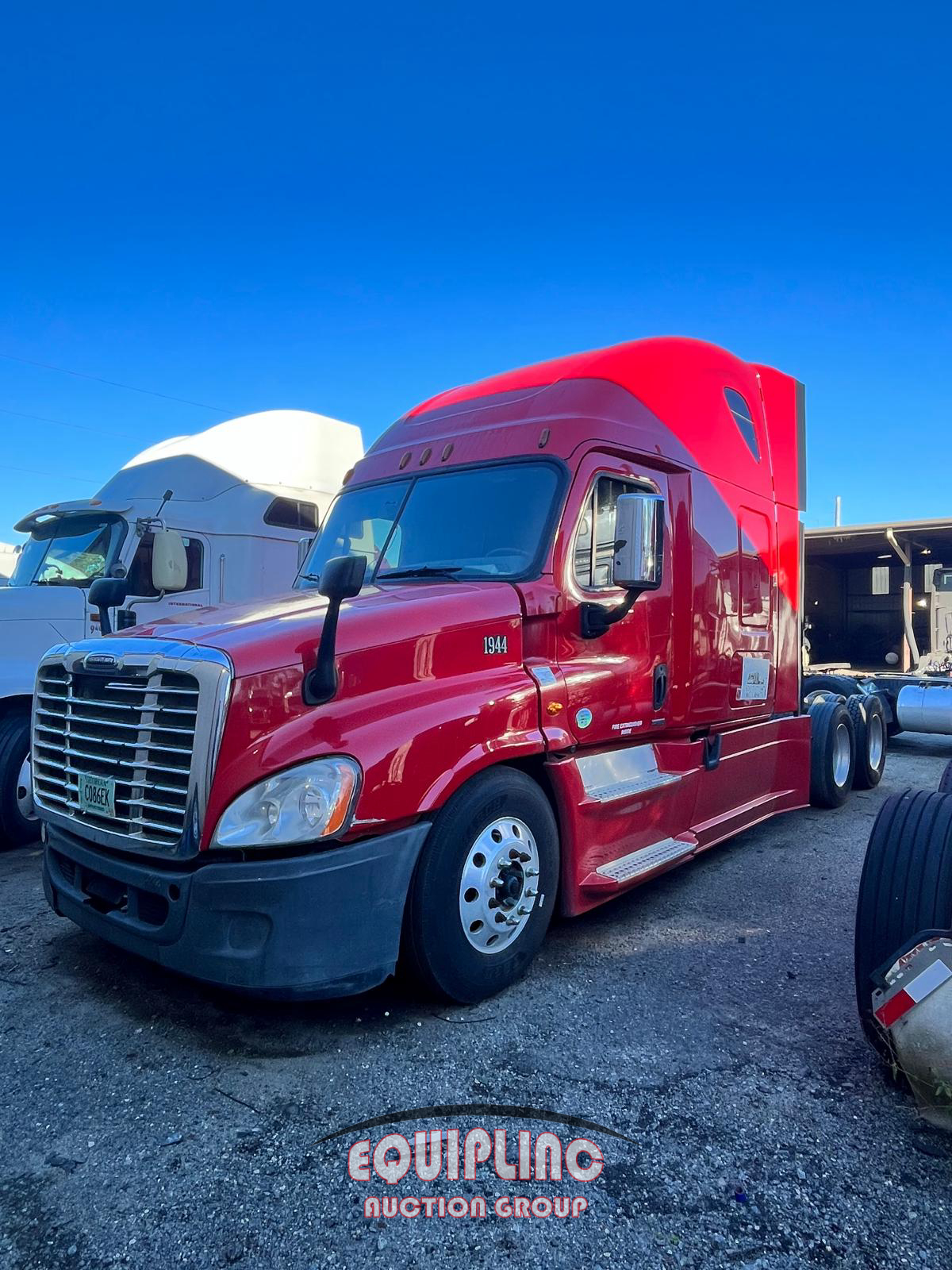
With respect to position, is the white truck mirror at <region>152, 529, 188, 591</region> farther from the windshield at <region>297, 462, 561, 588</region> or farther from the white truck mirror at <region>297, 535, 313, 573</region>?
the windshield at <region>297, 462, 561, 588</region>

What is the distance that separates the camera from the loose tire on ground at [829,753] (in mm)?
7473

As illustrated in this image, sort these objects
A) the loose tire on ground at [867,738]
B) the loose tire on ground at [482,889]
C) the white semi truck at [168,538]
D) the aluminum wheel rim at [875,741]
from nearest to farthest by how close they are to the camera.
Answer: the loose tire on ground at [482,889], the white semi truck at [168,538], the loose tire on ground at [867,738], the aluminum wheel rim at [875,741]

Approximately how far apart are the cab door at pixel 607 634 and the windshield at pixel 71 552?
4613mm

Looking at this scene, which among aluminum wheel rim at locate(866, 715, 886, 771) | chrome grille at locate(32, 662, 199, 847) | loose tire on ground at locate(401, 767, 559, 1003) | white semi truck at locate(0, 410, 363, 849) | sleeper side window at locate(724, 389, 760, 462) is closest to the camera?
chrome grille at locate(32, 662, 199, 847)

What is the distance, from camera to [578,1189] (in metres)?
2.39

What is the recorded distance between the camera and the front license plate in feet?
10.8

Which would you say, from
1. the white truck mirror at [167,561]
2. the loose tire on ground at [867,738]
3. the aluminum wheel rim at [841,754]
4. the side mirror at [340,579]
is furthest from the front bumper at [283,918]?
the loose tire on ground at [867,738]

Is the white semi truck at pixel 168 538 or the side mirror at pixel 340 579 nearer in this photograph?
the side mirror at pixel 340 579

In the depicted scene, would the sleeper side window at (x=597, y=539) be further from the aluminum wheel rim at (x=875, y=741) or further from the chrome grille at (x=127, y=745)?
the aluminum wheel rim at (x=875, y=741)

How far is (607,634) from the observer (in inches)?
167

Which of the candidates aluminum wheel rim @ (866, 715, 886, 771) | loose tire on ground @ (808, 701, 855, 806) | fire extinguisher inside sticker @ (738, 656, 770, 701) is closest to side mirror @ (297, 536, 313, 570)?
fire extinguisher inside sticker @ (738, 656, 770, 701)

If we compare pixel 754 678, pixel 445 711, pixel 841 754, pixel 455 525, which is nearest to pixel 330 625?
pixel 445 711

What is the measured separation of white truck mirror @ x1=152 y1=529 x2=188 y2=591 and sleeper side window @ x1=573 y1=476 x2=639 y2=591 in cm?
376

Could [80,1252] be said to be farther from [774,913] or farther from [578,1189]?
[774,913]
